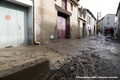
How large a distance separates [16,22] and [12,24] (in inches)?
10.2

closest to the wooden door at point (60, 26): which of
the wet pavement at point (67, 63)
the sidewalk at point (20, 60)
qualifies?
the wet pavement at point (67, 63)

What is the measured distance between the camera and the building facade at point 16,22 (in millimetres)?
3986

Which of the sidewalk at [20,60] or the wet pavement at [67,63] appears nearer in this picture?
the sidewalk at [20,60]

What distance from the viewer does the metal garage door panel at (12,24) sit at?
3.96 meters

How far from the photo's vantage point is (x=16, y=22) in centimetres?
454

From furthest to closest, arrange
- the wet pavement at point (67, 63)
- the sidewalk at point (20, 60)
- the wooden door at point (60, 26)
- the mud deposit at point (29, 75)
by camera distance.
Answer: the wooden door at point (60, 26) < the wet pavement at point (67, 63) < the sidewalk at point (20, 60) < the mud deposit at point (29, 75)

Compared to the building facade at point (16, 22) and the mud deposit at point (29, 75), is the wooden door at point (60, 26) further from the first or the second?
the mud deposit at point (29, 75)

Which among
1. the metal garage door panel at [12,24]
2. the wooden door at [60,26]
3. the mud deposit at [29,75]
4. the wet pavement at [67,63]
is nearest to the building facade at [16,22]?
the metal garage door panel at [12,24]

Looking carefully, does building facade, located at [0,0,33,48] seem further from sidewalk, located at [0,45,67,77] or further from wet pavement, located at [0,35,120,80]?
sidewalk, located at [0,45,67,77]

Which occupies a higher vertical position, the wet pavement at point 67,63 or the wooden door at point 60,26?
the wooden door at point 60,26

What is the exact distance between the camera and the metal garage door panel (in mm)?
3959

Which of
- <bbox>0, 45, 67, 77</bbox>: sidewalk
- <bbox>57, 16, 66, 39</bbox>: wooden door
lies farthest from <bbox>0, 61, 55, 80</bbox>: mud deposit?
<bbox>57, 16, 66, 39</bbox>: wooden door

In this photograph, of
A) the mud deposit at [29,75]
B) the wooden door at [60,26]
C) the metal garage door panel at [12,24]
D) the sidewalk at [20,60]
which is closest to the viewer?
the mud deposit at [29,75]

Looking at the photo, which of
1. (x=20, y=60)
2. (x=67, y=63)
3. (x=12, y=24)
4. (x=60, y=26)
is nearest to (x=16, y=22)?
(x=12, y=24)
